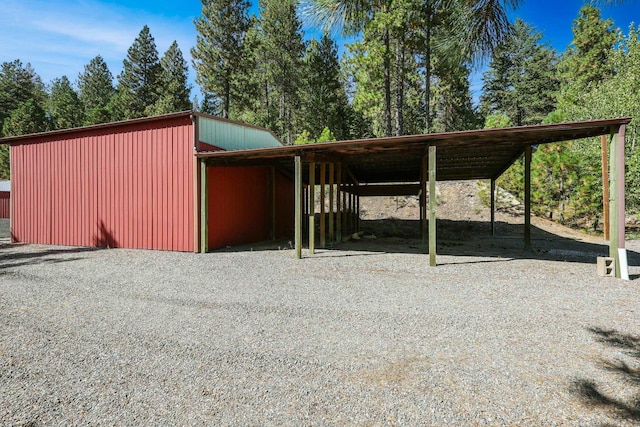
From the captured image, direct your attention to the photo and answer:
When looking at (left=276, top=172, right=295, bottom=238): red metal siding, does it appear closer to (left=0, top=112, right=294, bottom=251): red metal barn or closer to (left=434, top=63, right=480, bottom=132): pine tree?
(left=0, top=112, right=294, bottom=251): red metal barn

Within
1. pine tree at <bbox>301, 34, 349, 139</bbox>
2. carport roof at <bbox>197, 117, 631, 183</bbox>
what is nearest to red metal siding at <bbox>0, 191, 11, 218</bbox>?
pine tree at <bbox>301, 34, 349, 139</bbox>

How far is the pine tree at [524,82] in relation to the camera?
31344mm

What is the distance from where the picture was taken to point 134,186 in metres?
9.95

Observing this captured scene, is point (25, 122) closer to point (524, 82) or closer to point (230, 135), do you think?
point (230, 135)

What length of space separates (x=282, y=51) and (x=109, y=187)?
63.0 feet

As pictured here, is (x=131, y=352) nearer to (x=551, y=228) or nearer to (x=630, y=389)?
(x=630, y=389)

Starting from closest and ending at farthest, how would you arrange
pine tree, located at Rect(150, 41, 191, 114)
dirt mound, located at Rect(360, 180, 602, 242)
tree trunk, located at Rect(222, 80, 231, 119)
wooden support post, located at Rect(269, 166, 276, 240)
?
1. wooden support post, located at Rect(269, 166, 276, 240)
2. dirt mound, located at Rect(360, 180, 602, 242)
3. tree trunk, located at Rect(222, 80, 231, 119)
4. pine tree, located at Rect(150, 41, 191, 114)

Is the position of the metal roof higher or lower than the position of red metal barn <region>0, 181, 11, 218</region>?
higher

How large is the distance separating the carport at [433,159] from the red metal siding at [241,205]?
Result: 0.60 m

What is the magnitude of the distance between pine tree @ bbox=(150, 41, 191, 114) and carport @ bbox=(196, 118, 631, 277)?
58.7ft

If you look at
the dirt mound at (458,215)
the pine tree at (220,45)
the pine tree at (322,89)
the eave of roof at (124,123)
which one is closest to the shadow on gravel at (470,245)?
Answer: the dirt mound at (458,215)

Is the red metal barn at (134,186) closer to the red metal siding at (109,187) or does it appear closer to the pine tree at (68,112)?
the red metal siding at (109,187)

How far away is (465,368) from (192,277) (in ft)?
16.4

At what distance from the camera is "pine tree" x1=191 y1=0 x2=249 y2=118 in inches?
1000
